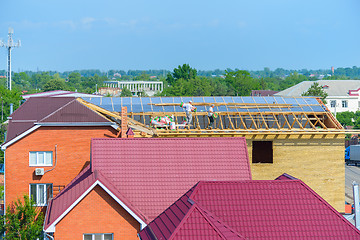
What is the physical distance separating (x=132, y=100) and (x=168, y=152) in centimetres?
2184

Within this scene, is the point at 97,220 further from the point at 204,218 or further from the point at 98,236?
the point at 204,218

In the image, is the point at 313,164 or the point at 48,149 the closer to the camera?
the point at 48,149

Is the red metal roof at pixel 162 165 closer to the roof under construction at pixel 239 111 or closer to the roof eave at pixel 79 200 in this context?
the roof eave at pixel 79 200

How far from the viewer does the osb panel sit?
135 feet

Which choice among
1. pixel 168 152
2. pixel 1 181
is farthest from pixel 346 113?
pixel 168 152

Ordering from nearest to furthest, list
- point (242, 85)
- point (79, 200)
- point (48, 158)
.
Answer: point (79, 200)
point (48, 158)
point (242, 85)

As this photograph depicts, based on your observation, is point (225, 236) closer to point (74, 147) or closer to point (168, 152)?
point (168, 152)

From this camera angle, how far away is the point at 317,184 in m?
41.3

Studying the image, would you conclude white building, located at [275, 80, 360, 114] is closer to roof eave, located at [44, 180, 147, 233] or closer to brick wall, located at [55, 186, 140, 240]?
brick wall, located at [55, 186, 140, 240]

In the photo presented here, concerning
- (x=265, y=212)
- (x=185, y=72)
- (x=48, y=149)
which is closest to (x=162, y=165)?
(x=265, y=212)

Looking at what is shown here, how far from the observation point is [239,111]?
45531mm

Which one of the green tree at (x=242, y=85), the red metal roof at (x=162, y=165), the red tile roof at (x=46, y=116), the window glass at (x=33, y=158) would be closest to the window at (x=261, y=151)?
the red tile roof at (x=46, y=116)

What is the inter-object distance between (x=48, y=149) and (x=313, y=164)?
1806cm

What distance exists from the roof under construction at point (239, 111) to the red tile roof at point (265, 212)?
72.5 feet
